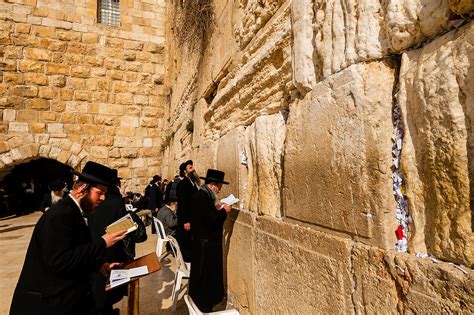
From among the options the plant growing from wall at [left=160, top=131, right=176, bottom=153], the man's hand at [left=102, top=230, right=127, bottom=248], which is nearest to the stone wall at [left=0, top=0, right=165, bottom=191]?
the plant growing from wall at [left=160, top=131, right=176, bottom=153]

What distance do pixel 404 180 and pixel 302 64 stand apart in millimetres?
985

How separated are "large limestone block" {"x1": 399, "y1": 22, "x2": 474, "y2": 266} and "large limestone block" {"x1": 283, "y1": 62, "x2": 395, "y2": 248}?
10 centimetres

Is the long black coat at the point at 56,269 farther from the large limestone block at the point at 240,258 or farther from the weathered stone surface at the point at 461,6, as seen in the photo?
the weathered stone surface at the point at 461,6

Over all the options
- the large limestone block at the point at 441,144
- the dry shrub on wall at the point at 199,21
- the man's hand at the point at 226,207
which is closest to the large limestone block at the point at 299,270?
the large limestone block at the point at 441,144

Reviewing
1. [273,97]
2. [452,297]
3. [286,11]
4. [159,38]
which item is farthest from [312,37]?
[159,38]

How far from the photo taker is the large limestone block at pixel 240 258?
254cm

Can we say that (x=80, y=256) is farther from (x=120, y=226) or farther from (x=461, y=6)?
(x=461, y=6)

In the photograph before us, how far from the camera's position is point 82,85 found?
30.6 feet

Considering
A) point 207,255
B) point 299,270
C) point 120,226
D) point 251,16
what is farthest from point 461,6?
point 207,255

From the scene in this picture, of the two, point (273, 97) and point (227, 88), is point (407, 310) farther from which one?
point (227, 88)

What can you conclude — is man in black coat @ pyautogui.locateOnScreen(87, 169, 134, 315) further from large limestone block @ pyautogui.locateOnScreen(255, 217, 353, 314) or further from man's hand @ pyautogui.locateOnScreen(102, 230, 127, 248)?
large limestone block @ pyautogui.locateOnScreen(255, 217, 353, 314)

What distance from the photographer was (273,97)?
2.48 m

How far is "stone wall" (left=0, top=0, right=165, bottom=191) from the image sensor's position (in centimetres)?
863

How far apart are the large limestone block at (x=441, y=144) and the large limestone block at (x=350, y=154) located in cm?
10
